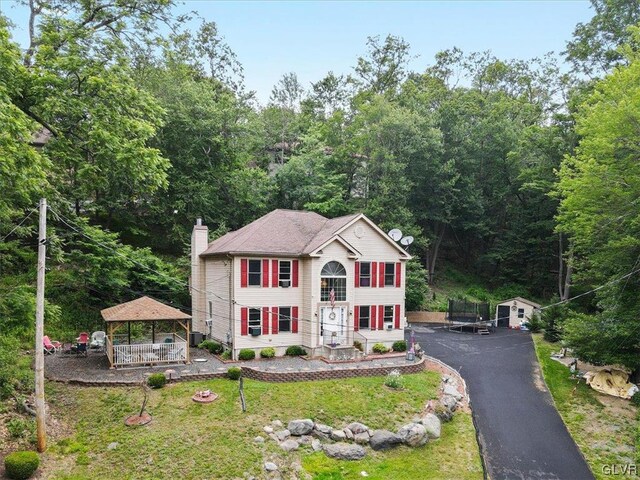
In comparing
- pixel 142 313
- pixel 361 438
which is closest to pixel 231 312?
pixel 142 313

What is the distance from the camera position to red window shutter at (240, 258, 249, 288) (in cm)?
2075

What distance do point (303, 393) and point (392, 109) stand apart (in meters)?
26.9

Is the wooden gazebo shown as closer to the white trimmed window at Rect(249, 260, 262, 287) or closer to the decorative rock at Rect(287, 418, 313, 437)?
the white trimmed window at Rect(249, 260, 262, 287)

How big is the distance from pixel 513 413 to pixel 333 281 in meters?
9.64

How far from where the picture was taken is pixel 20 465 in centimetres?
1138

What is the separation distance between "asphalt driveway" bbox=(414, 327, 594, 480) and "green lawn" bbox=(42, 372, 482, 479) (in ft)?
3.09

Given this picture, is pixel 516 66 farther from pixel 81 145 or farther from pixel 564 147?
pixel 81 145

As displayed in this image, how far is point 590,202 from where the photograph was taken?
21234 mm

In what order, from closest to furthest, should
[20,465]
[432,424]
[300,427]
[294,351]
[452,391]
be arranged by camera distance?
[20,465] < [300,427] < [432,424] < [452,391] < [294,351]

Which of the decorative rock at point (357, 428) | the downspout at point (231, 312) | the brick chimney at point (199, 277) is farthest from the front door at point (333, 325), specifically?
the brick chimney at point (199, 277)

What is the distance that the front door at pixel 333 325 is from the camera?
21797 millimetres

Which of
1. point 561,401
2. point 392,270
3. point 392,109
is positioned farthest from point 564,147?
point 561,401

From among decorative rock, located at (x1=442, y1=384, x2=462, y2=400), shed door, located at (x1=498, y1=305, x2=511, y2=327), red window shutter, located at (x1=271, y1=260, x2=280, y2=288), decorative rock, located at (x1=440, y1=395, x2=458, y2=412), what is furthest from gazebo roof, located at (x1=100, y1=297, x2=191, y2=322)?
shed door, located at (x1=498, y1=305, x2=511, y2=327)

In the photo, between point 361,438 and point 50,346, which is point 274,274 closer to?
point 361,438
